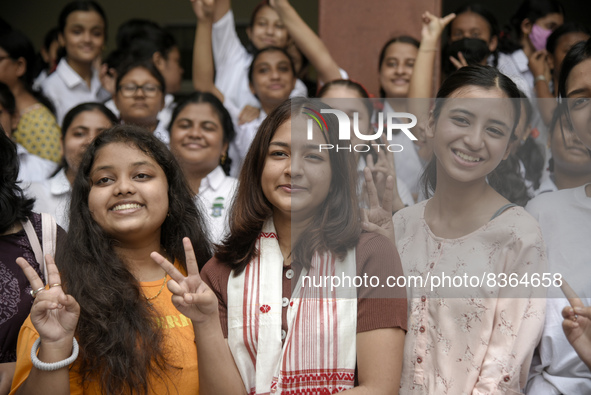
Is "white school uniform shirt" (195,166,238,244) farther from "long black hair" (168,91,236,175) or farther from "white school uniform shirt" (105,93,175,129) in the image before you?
"white school uniform shirt" (105,93,175,129)

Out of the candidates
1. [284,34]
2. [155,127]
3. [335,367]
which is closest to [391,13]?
[284,34]

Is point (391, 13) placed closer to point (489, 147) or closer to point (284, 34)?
point (284, 34)

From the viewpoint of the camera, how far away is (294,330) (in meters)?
2.17

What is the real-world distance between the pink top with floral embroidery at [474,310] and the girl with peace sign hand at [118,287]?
2.42 feet

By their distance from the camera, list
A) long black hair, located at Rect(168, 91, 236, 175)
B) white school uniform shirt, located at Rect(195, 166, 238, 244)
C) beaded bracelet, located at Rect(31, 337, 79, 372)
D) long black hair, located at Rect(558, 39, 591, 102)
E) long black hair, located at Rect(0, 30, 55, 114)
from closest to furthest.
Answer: beaded bracelet, located at Rect(31, 337, 79, 372)
long black hair, located at Rect(558, 39, 591, 102)
white school uniform shirt, located at Rect(195, 166, 238, 244)
long black hair, located at Rect(168, 91, 236, 175)
long black hair, located at Rect(0, 30, 55, 114)

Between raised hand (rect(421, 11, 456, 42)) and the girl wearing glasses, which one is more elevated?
raised hand (rect(421, 11, 456, 42))

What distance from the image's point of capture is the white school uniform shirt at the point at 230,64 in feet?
14.6

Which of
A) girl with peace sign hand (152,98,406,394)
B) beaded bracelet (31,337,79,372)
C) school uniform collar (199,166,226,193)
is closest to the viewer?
beaded bracelet (31,337,79,372)

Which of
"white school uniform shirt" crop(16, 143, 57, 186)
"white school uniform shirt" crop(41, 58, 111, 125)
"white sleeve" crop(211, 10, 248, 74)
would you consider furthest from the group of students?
"white school uniform shirt" crop(41, 58, 111, 125)

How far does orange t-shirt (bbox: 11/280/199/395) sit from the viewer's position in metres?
2.15

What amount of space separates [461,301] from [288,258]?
0.58 m

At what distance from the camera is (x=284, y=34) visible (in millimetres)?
4594

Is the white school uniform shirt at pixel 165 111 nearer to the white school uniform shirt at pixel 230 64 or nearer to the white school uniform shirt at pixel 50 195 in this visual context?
the white school uniform shirt at pixel 230 64

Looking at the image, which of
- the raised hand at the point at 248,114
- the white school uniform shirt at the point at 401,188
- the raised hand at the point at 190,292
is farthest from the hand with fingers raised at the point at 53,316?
the raised hand at the point at 248,114
